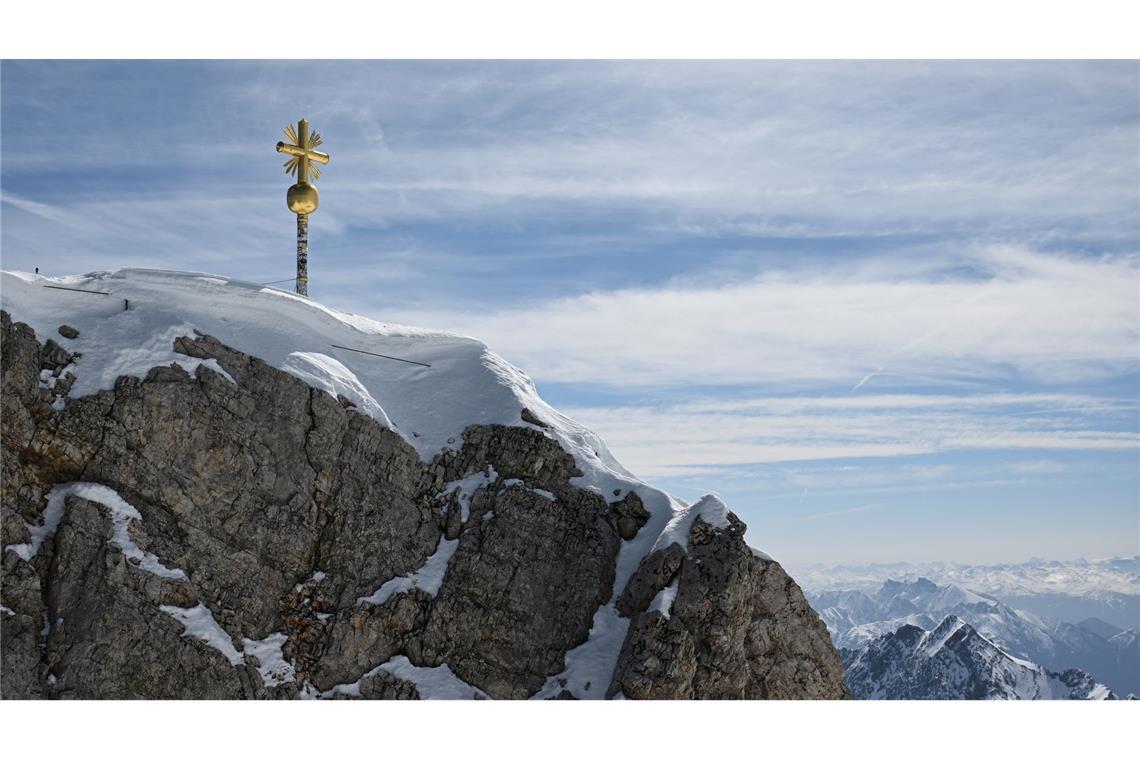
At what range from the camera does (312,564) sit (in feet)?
108

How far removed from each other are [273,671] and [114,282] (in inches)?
604

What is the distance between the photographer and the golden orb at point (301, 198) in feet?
136

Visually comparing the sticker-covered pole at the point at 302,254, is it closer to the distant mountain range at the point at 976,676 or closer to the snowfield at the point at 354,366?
the snowfield at the point at 354,366

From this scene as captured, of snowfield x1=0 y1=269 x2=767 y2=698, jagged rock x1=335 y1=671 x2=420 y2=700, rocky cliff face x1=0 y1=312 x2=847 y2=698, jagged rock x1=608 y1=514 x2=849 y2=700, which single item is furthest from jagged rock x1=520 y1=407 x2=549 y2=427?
jagged rock x1=335 y1=671 x2=420 y2=700

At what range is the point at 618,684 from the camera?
2983cm

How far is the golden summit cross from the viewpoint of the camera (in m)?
41.4

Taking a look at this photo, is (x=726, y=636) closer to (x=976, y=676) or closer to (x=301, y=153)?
(x=301, y=153)

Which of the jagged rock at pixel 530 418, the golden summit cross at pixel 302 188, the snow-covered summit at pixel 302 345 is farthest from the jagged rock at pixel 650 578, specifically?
the golden summit cross at pixel 302 188

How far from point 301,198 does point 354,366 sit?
8104 millimetres

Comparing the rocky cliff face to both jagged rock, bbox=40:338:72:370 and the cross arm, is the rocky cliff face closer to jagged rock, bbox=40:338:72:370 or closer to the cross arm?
jagged rock, bbox=40:338:72:370

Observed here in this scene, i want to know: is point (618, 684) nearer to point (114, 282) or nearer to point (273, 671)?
point (273, 671)

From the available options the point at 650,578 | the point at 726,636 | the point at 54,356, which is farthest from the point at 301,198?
the point at 726,636

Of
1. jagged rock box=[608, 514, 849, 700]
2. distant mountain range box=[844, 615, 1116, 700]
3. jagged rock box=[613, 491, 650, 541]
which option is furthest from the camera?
distant mountain range box=[844, 615, 1116, 700]

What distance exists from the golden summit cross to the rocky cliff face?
7819mm
